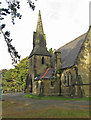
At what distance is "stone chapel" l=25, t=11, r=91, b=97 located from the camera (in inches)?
899

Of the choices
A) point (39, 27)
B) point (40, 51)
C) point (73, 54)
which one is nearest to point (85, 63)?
point (73, 54)

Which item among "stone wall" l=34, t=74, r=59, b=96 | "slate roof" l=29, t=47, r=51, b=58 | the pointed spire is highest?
the pointed spire

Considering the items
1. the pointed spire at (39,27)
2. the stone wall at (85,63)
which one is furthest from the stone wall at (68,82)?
the pointed spire at (39,27)

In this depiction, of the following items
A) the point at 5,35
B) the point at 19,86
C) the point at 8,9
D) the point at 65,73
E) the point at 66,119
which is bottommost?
the point at 19,86

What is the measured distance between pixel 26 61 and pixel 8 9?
43174 mm

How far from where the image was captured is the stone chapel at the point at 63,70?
2284cm

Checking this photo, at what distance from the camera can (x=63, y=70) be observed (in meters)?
27.3

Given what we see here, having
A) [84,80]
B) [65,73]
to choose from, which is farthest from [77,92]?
[65,73]

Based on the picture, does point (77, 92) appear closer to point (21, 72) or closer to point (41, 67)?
point (41, 67)

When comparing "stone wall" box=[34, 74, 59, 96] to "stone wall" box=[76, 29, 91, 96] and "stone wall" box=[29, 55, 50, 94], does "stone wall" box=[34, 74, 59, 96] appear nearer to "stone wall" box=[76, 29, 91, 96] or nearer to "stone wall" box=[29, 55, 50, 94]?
"stone wall" box=[29, 55, 50, 94]

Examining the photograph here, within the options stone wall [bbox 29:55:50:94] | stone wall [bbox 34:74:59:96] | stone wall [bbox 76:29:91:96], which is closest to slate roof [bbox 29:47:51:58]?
stone wall [bbox 29:55:50:94]

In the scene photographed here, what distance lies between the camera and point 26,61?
160 ft

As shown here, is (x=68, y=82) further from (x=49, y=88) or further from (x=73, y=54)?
(x=73, y=54)

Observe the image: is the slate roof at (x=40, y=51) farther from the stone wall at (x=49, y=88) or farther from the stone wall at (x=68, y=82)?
the stone wall at (x=68, y=82)
